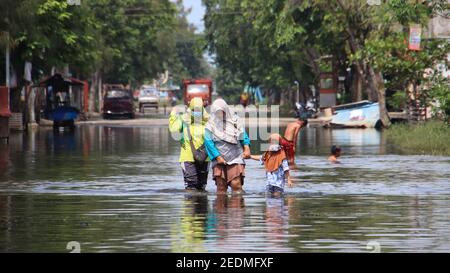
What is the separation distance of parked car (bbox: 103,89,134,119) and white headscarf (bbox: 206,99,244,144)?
62.2 m

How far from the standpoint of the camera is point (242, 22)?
3846 inches

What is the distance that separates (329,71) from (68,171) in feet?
184

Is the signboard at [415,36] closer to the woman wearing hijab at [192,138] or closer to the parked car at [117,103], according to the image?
the woman wearing hijab at [192,138]

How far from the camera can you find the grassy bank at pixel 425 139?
3744 centimetres

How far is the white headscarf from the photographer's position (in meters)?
21.3

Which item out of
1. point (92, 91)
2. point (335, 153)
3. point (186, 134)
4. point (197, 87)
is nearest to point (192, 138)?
point (186, 134)

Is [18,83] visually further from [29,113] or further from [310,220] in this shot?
[310,220]

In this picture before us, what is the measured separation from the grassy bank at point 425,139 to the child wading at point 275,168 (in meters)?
14.0

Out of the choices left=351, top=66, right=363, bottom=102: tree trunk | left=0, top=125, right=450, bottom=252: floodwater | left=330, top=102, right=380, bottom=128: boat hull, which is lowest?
left=0, top=125, right=450, bottom=252: floodwater

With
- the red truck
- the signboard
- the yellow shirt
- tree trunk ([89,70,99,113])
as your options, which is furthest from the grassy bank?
tree trunk ([89,70,99,113])

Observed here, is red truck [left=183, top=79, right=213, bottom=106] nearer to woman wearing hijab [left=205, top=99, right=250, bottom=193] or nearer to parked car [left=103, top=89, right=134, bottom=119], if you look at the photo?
parked car [left=103, top=89, right=134, bottom=119]

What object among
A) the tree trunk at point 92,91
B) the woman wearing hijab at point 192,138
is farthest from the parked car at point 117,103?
the woman wearing hijab at point 192,138
